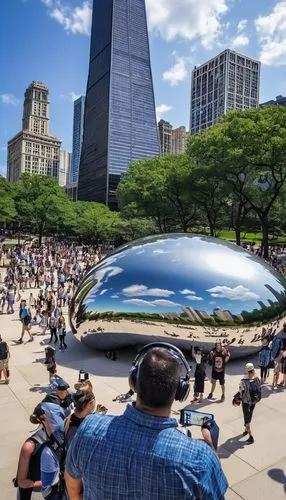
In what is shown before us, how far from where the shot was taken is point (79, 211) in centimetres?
7375

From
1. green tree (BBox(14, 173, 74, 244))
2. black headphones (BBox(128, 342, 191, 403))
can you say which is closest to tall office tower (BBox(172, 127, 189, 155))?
green tree (BBox(14, 173, 74, 244))

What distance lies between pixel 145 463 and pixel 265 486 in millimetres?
4832

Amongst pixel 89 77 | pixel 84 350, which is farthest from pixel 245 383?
pixel 89 77

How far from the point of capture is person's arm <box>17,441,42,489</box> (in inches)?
154

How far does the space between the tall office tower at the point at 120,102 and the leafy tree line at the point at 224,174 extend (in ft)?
234

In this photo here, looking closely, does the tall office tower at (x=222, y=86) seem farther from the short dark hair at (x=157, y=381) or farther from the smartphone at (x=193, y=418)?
the short dark hair at (x=157, y=381)

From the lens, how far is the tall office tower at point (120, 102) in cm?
11781

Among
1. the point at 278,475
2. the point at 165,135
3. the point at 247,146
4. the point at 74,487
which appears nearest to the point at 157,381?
the point at 74,487

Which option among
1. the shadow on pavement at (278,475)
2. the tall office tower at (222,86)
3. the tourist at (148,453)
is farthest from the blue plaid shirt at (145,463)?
the tall office tower at (222,86)

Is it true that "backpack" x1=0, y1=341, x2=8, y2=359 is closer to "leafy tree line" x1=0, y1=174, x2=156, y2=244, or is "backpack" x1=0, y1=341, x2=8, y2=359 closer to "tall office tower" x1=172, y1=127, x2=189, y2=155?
"leafy tree line" x1=0, y1=174, x2=156, y2=244

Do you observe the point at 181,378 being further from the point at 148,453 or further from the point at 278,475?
the point at 278,475

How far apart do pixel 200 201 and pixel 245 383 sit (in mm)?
33750

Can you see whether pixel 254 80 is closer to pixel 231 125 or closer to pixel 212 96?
pixel 212 96

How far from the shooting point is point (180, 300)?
10.2 m
